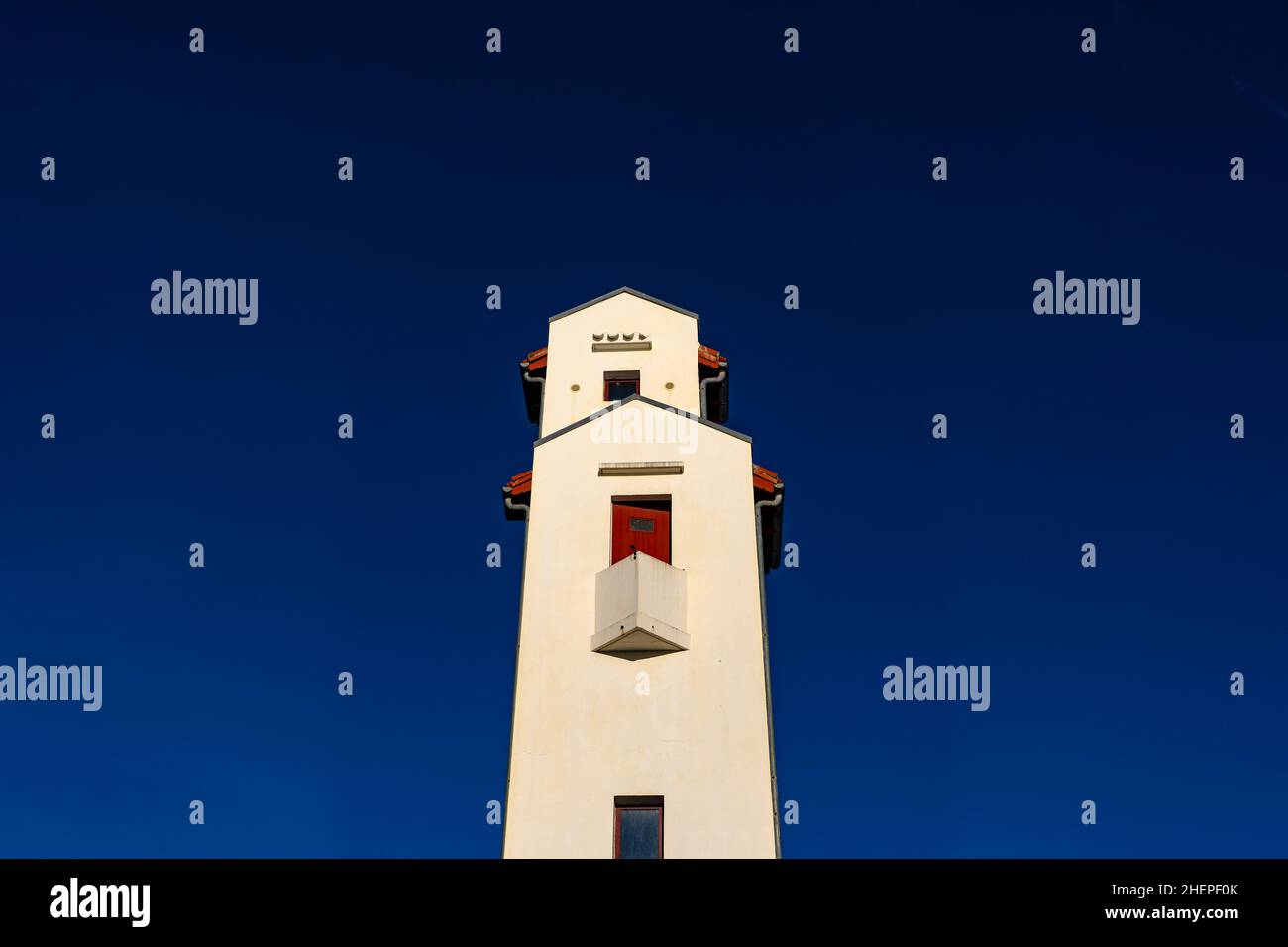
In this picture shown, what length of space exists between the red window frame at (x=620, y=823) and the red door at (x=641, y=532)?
20.8ft

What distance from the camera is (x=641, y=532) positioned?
33188 millimetres

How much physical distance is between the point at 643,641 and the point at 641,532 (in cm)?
337

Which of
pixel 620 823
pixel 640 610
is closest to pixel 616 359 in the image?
pixel 640 610

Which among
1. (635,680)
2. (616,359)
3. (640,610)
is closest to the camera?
(640,610)

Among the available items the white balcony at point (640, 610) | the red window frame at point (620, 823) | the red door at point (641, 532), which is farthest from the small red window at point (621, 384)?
the red window frame at point (620, 823)

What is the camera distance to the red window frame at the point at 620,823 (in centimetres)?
2838

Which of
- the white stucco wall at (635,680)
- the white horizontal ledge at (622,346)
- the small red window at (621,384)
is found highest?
the white horizontal ledge at (622,346)

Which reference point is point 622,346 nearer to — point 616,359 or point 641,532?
point 616,359

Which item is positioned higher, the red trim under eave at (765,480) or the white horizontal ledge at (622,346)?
the white horizontal ledge at (622,346)
